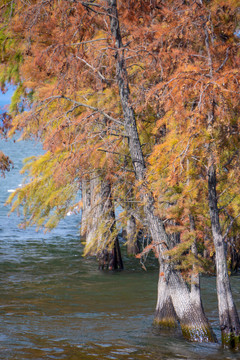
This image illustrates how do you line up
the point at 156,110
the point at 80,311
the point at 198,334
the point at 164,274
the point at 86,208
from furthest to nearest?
the point at 86,208 → the point at 80,311 → the point at 156,110 → the point at 164,274 → the point at 198,334

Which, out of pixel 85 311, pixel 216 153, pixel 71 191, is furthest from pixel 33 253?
pixel 216 153

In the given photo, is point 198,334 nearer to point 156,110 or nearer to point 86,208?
point 156,110

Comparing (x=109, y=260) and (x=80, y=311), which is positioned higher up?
(x=109, y=260)

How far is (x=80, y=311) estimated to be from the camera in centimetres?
1209

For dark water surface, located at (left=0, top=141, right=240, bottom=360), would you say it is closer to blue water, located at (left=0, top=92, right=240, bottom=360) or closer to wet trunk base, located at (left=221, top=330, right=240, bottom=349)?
blue water, located at (left=0, top=92, right=240, bottom=360)

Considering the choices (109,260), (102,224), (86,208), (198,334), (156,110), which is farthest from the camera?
(86,208)

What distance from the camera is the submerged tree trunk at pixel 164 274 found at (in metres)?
9.50

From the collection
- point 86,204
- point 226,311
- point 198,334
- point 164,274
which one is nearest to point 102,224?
point 164,274

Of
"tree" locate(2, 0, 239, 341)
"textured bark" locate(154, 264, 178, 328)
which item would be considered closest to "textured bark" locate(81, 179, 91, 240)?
"tree" locate(2, 0, 239, 341)

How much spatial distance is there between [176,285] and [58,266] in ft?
31.7

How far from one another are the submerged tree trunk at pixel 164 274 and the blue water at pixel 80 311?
32 cm

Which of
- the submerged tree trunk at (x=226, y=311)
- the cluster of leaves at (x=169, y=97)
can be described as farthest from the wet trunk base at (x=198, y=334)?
the cluster of leaves at (x=169, y=97)

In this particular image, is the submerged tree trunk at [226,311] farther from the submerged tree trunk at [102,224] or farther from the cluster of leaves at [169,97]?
the submerged tree trunk at [102,224]

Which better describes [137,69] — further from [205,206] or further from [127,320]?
[127,320]
